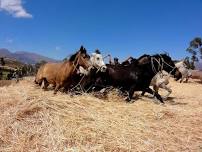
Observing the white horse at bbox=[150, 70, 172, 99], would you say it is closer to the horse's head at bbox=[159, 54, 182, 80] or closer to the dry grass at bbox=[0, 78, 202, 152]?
the horse's head at bbox=[159, 54, 182, 80]

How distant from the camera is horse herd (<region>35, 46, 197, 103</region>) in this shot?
11234 mm

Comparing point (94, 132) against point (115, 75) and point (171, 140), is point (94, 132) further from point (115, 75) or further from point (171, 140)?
point (115, 75)

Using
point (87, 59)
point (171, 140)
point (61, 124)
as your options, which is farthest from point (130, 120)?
point (87, 59)

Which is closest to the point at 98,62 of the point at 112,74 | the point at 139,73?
the point at 112,74

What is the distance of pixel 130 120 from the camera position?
297 inches

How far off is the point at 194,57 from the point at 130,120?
54190mm

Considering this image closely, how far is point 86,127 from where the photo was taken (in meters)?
6.52

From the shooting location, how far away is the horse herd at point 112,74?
36.9 feet

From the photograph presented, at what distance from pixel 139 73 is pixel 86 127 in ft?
18.3

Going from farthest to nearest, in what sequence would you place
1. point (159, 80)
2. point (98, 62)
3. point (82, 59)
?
point (159, 80) → point (98, 62) → point (82, 59)

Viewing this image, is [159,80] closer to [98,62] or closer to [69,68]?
[98,62]

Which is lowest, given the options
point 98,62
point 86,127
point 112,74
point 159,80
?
point 86,127

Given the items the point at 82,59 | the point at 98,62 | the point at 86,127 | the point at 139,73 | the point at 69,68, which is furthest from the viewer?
the point at 98,62

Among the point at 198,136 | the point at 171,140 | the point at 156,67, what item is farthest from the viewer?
the point at 156,67
